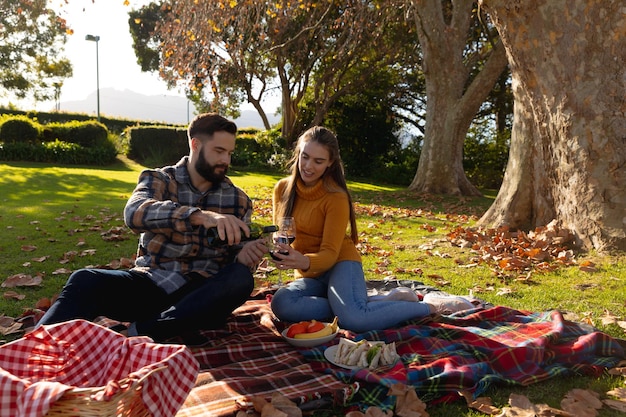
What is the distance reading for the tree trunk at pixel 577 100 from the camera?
642cm

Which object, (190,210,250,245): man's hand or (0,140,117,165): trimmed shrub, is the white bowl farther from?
(0,140,117,165): trimmed shrub

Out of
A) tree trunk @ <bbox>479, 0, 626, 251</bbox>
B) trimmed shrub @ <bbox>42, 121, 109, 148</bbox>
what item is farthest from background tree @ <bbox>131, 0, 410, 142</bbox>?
tree trunk @ <bbox>479, 0, 626, 251</bbox>

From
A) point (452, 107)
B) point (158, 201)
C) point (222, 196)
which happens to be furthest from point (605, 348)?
point (452, 107)

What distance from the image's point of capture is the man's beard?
13.2 ft

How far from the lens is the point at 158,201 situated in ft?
12.1

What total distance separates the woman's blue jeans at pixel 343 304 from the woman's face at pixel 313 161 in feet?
2.64

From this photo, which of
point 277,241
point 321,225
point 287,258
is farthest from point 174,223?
point 321,225

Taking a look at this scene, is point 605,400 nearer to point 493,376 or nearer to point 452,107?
point 493,376

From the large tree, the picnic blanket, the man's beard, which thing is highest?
the large tree

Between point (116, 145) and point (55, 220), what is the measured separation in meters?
15.1

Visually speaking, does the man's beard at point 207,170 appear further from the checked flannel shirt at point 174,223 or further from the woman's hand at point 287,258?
A: the woman's hand at point 287,258

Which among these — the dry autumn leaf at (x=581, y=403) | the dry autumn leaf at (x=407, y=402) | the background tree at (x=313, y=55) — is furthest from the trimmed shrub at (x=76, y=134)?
the dry autumn leaf at (x=581, y=403)

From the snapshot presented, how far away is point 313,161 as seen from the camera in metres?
4.27

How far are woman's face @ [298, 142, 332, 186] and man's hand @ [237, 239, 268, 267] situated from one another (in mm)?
763
